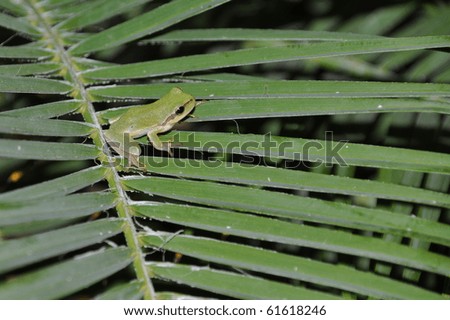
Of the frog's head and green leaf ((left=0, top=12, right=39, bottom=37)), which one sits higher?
green leaf ((left=0, top=12, right=39, bottom=37))

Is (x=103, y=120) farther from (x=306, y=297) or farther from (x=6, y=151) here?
(x=306, y=297)

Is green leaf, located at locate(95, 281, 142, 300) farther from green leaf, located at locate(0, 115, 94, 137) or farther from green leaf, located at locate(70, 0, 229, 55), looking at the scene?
green leaf, located at locate(70, 0, 229, 55)

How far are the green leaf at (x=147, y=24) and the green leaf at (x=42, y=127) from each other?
34cm

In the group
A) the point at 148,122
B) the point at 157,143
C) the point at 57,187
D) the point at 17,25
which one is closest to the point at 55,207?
the point at 57,187

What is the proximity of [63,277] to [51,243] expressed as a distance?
0.08 meters

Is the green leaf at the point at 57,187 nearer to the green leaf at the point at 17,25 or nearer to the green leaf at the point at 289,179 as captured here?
the green leaf at the point at 289,179

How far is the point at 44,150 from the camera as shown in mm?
1283

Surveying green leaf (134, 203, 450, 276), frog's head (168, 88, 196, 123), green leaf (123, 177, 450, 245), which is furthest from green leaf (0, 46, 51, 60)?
green leaf (134, 203, 450, 276)

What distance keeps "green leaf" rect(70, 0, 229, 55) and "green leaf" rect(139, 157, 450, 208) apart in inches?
17.2

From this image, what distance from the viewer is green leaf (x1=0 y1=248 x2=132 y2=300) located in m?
1.02

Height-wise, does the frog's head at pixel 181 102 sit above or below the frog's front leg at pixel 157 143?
above

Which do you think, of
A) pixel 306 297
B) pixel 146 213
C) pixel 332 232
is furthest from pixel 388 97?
pixel 146 213

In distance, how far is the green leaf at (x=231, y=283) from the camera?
3.92 feet

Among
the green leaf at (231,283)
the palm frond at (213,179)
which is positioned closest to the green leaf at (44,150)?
the palm frond at (213,179)
